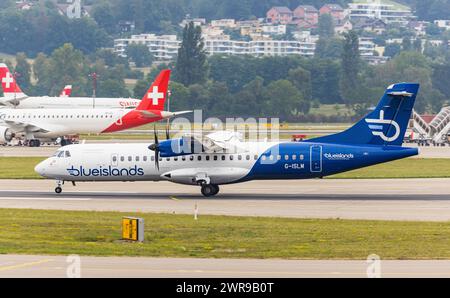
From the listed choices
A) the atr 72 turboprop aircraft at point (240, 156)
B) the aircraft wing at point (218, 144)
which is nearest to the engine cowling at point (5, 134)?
the atr 72 turboprop aircraft at point (240, 156)

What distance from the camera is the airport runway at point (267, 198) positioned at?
4691 centimetres

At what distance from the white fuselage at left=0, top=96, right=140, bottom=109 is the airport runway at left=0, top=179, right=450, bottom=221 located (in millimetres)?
54113

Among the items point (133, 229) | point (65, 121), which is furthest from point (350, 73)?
point (133, 229)

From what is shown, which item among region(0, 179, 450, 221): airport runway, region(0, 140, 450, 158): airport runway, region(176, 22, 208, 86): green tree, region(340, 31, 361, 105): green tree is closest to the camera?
region(0, 179, 450, 221): airport runway

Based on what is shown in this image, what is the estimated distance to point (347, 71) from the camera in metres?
182

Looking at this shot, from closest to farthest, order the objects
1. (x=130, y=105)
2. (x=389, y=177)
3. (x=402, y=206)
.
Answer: (x=402, y=206) → (x=389, y=177) → (x=130, y=105)

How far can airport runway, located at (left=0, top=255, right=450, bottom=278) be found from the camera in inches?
1118

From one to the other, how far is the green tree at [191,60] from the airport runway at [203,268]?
5574 inches

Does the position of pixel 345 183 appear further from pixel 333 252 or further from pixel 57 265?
pixel 57 265

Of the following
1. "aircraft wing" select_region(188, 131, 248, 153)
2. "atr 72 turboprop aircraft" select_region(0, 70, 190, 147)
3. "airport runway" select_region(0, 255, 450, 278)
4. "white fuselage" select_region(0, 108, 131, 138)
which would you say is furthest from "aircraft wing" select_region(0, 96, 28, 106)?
"airport runway" select_region(0, 255, 450, 278)

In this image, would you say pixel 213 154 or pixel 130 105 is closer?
pixel 213 154

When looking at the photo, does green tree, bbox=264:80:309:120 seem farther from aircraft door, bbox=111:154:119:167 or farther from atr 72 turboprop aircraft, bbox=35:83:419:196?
aircraft door, bbox=111:154:119:167
